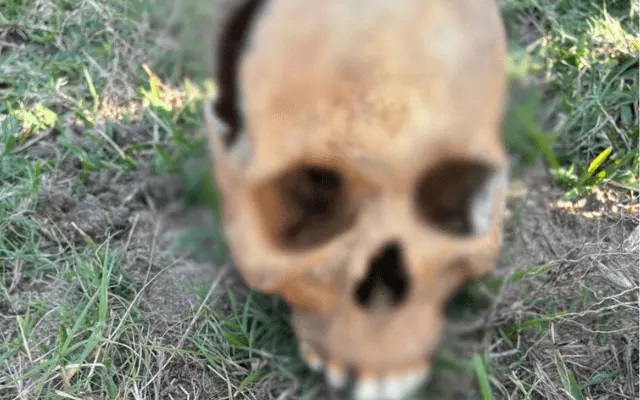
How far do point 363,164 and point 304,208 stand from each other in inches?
6.7

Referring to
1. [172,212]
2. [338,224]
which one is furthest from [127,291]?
[338,224]

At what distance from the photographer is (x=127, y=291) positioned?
1345 mm

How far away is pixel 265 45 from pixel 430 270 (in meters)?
0.30

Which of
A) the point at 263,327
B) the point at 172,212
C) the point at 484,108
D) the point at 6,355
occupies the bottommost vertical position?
the point at 6,355

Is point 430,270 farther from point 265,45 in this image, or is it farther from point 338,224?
point 265,45

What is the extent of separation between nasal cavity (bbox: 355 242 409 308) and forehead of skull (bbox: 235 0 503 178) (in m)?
0.16

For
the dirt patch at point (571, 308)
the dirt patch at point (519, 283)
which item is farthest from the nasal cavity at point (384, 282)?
the dirt patch at point (571, 308)

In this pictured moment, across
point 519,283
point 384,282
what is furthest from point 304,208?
point 519,283

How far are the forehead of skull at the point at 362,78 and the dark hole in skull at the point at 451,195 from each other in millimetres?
90

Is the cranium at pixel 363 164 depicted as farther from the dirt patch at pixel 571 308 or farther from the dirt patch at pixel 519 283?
the dirt patch at pixel 571 308

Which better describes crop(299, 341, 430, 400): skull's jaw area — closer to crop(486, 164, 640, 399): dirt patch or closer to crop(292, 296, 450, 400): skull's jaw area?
crop(292, 296, 450, 400): skull's jaw area

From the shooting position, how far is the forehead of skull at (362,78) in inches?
24.7

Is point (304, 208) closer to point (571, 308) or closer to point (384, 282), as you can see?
point (384, 282)

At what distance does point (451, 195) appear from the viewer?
2.64 feet
